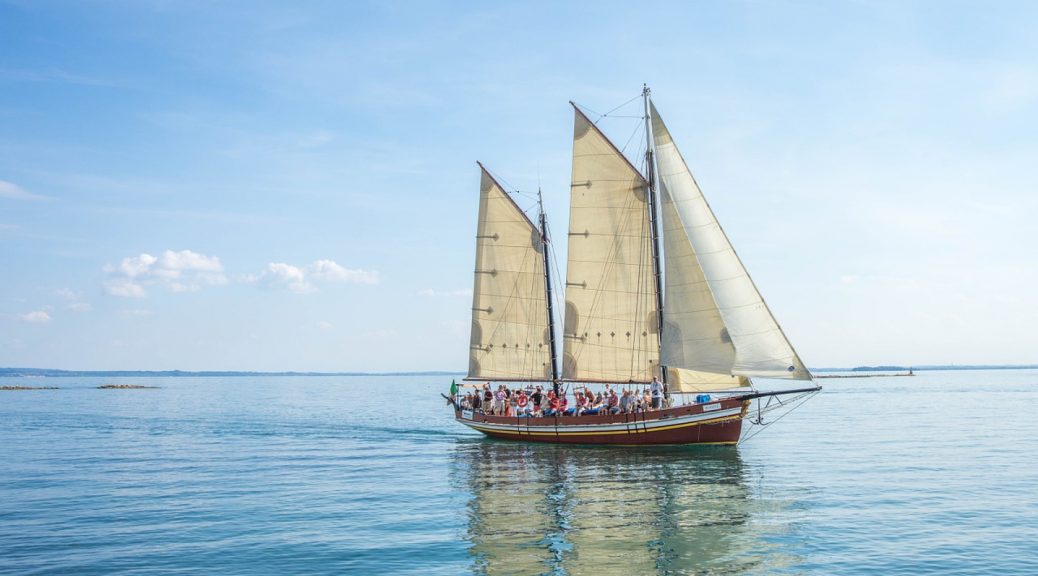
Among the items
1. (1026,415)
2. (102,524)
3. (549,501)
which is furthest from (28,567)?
(1026,415)

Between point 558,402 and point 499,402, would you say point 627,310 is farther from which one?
point 499,402

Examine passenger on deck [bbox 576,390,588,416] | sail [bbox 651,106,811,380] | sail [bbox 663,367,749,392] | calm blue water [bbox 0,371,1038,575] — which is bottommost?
calm blue water [bbox 0,371,1038,575]

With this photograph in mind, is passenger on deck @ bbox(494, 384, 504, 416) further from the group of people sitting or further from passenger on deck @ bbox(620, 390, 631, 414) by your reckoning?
passenger on deck @ bbox(620, 390, 631, 414)

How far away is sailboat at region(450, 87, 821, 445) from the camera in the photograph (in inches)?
1649

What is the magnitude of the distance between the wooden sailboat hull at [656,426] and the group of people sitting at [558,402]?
0.51 m

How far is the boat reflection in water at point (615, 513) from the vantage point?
72.8ft

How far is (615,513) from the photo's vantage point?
1128 inches

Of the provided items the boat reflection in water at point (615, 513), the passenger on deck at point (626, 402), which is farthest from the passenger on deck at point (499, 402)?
the passenger on deck at point (626, 402)

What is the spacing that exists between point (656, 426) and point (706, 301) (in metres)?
8.25

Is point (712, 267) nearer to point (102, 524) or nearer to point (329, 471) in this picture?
point (329, 471)

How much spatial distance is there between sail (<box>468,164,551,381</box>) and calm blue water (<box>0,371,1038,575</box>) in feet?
19.6

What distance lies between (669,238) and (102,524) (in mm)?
29258

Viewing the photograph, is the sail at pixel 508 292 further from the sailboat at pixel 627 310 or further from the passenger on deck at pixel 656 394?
the passenger on deck at pixel 656 394

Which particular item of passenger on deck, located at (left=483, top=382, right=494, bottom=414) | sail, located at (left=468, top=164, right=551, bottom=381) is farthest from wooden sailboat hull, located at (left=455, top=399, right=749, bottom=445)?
sail, located at (left=468, top=164, right=551, bottom=381)
